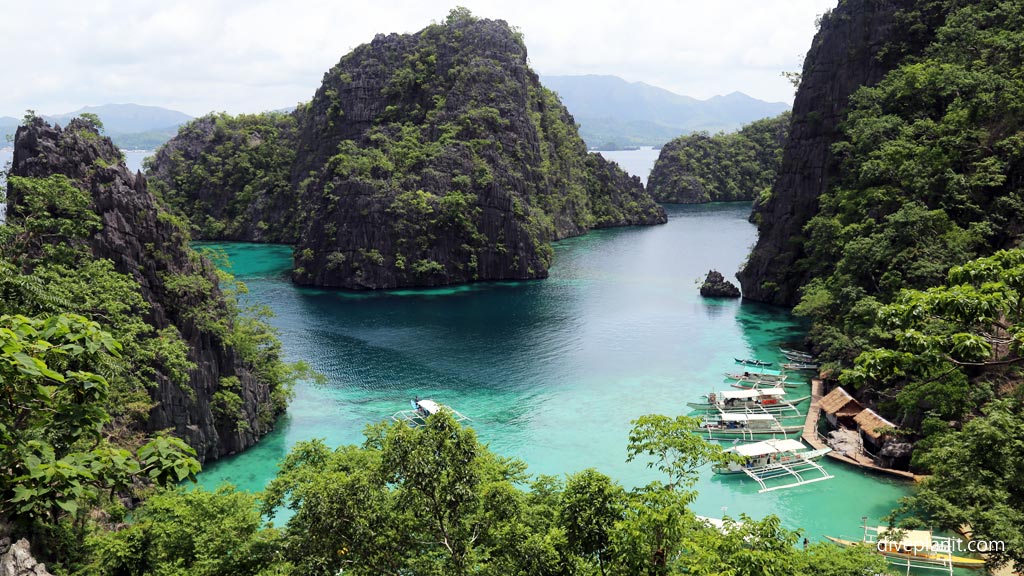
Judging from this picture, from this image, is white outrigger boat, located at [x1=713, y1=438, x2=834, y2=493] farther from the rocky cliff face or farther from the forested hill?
the rocky cliff face

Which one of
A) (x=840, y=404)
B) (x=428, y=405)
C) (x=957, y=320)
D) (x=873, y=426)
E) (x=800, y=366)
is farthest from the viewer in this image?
(x=800, y=366)

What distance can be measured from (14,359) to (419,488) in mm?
8611

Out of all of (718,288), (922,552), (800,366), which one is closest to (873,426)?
(922,552)

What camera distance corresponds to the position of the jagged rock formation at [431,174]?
73.1 metres

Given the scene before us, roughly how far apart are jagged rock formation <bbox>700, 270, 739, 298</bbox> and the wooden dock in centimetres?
2448

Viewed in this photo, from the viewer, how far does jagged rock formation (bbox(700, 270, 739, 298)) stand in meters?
64.1

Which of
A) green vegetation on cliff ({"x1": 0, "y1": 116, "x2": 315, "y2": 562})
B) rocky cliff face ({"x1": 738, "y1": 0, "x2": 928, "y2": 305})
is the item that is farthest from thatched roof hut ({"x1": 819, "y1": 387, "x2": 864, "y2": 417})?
green vegetation on cliff ({"x1": 0, "y1": 116, "x2": 315, "y2": 562})

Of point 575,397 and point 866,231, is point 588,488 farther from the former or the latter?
point 866,231

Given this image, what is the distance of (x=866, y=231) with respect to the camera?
43.6m

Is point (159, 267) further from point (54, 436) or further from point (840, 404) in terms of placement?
point (840, 404)

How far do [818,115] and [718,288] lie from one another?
59.1 feet

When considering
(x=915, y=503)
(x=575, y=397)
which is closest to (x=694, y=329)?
(x=575, y=397)

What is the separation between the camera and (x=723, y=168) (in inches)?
5832

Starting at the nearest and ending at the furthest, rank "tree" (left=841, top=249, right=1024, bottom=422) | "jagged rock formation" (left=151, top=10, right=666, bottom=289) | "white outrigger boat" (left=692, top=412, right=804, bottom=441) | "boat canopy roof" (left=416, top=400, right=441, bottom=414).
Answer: "tree" (left=841, top=249, right=1024, bottom=422)
"white outrigger boat" (left=692, top=412, right=804, bottom=441)
"boat canopy roof" (left=416, top=400, right=441, bottom=414)
"jagged rock formation" (left=151, top=10, right=666, bottom=289)
